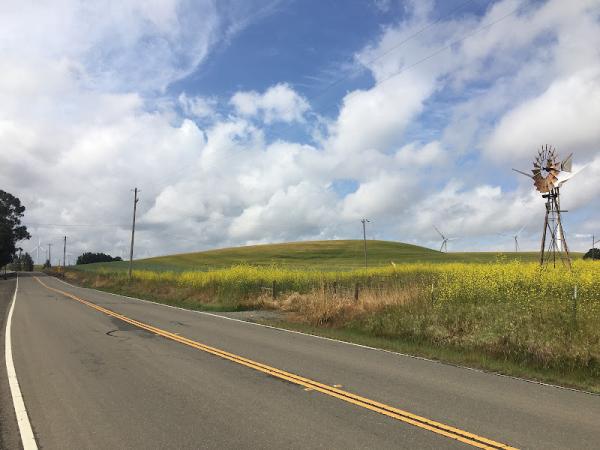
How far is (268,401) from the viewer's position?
6.81 meters

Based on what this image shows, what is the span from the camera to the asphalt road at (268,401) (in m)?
5.41

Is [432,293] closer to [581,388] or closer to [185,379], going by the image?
[581,388]

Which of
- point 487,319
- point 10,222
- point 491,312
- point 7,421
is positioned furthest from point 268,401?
point 10,222

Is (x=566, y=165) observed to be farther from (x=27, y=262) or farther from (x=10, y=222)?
(x=27, y=262)

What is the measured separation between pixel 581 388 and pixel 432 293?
291 inches

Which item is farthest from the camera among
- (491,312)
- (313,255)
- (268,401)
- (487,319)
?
(313,255)

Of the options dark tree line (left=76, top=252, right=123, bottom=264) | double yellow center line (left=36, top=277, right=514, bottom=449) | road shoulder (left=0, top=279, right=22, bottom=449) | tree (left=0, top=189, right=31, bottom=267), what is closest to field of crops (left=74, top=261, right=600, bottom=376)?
double yellow center line (left=36, top=277, right=514, bottom=449)

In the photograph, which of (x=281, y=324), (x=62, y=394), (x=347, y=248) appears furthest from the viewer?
(x=347, y=248)

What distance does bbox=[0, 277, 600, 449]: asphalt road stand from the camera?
5.41 m

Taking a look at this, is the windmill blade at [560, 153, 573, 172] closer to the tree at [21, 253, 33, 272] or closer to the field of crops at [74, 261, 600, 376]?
the field of crops at [74, 261, 600, 376]

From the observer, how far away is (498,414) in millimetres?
6258

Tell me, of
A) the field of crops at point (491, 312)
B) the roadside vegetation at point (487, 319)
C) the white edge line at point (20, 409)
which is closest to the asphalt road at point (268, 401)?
the white edge line at point (20, 409)

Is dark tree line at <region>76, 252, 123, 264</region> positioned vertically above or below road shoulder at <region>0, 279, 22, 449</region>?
above

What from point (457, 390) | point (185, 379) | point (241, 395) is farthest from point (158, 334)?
point (457, 390)
